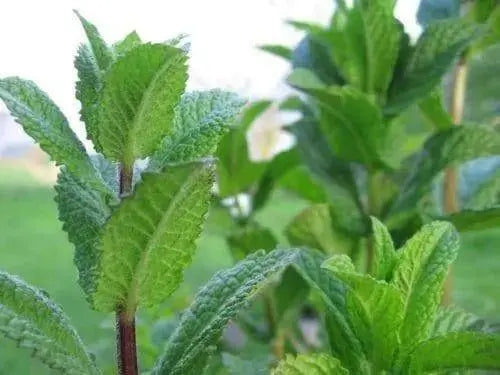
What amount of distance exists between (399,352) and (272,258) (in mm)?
81

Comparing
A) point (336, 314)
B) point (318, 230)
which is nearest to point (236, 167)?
point (318, 230)

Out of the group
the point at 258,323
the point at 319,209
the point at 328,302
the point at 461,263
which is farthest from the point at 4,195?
the point at 328,302

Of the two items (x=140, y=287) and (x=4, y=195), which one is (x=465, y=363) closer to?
Result: (x=140, y=287)

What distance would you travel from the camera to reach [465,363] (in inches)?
15.0

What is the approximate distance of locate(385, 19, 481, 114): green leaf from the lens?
58 cm

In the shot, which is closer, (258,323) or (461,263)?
(258,323)

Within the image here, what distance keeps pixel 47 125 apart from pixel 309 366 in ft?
0.48

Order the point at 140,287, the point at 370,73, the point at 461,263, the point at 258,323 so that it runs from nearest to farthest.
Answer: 1. the point at 140,287
2. the point at 370,73
3. the point at 258,323
4. the point at 461,263

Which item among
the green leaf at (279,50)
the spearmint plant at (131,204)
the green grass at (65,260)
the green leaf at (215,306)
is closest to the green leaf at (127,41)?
the spearmint plant at (131,204)

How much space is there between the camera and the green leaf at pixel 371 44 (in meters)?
0.60

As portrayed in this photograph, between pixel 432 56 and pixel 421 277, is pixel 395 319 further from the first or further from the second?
pixel 432 56

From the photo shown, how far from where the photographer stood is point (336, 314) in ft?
1.35

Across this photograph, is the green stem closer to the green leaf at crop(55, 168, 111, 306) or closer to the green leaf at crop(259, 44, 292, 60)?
the green leaf at crop(55, 168, 111, 306)

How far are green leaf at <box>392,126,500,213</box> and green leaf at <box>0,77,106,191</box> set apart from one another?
1.07 ft
